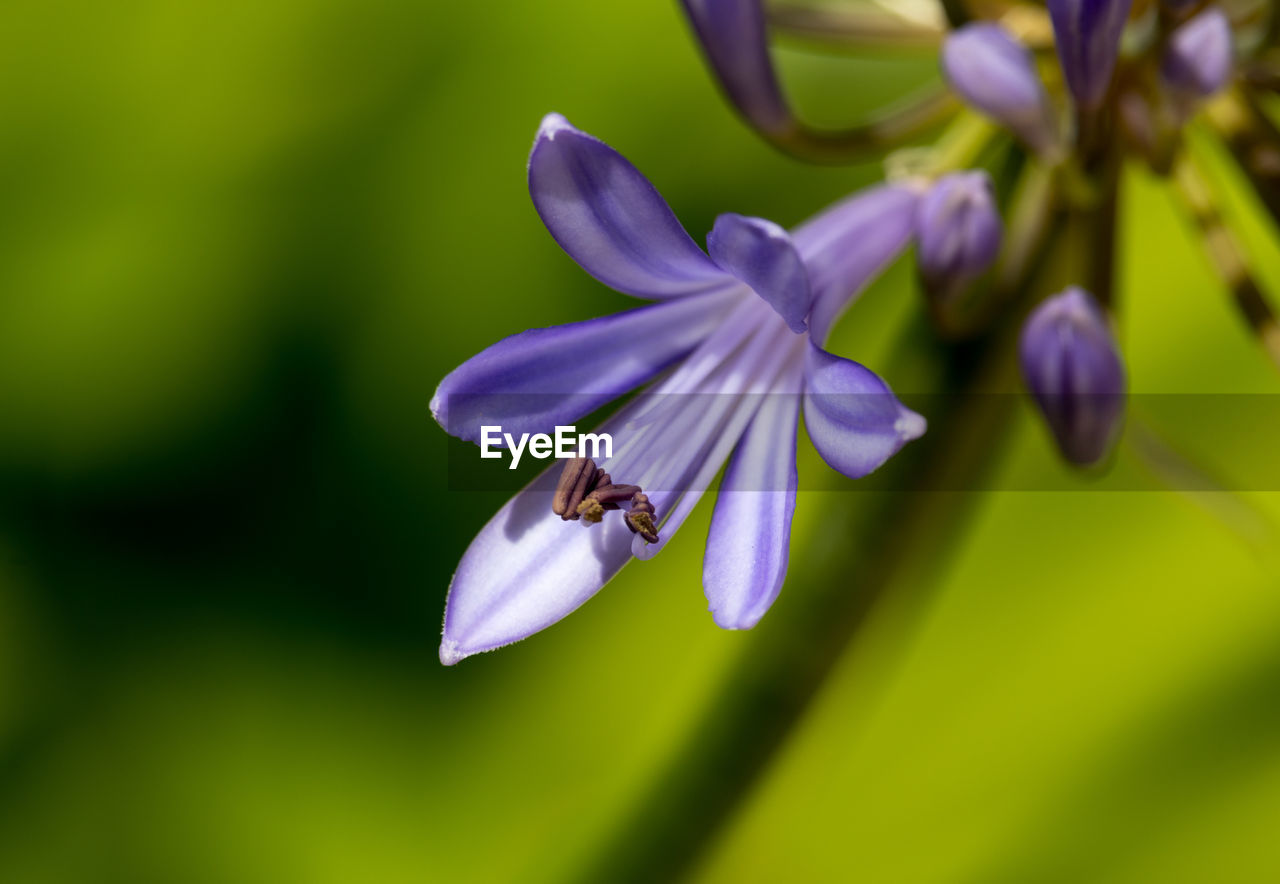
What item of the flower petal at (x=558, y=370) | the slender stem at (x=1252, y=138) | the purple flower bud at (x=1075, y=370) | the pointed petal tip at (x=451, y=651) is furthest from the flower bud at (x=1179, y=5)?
the pointed petal tip at (x=451, y=651)

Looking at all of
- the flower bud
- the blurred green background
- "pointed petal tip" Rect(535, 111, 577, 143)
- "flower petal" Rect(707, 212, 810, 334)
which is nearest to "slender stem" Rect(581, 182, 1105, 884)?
the blurred green background

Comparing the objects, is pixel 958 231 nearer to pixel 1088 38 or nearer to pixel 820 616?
pixel 1088 38

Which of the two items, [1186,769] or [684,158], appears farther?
[684,158]

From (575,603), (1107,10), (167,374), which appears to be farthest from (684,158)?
(575,603)

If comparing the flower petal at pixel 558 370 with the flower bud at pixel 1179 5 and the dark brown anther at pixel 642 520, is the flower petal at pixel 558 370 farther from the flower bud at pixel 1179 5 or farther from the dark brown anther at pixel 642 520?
the flower bud at pixel 1179 5

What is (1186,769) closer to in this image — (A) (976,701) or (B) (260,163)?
(A) (976,701)

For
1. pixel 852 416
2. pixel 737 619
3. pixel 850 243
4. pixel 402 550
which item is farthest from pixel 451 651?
pixel 402 550
